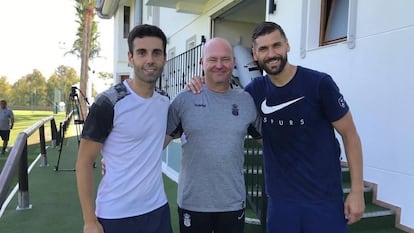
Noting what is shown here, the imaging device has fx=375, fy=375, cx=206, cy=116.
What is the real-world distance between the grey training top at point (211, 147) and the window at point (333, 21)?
363 centimetres

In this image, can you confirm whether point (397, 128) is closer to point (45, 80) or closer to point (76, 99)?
point (76, 99)

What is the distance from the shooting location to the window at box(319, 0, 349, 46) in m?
5.41

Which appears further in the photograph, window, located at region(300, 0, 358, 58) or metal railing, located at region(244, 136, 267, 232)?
window, located at region(300, 0, 358, 58)

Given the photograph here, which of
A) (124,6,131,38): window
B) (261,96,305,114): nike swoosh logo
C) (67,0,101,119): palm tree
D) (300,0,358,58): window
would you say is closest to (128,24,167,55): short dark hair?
(261,96,305,114): nike swoosh logo

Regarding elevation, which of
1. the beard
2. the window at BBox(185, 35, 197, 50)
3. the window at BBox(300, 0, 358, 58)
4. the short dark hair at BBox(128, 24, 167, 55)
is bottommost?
the beard

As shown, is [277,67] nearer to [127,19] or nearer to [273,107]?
[273,107]

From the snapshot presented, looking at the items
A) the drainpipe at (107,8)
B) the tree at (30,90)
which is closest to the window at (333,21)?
the drainpipe at (107,8)

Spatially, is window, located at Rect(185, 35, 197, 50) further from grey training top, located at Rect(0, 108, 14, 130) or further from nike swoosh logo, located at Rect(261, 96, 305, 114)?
nike swoosh logo, located at Rect(261, 96, 305, 114)

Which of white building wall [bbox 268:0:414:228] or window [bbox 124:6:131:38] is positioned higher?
window [bbox 124:6:131:38]

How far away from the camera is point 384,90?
440cm

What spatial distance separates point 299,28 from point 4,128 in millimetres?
10203

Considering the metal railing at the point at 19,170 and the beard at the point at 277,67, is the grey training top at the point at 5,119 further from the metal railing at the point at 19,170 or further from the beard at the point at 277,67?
the beard at the point at 277,67

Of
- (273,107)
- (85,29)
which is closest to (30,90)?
(85,29)

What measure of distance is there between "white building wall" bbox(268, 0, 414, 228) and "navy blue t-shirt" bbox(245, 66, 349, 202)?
7.72 feet
